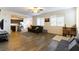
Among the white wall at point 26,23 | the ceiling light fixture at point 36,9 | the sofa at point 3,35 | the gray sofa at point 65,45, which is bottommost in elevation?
the gray sofa at point 65,45

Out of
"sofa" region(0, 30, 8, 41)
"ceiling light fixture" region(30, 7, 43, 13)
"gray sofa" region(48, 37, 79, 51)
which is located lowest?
"gray sofa" region(48, 37, 79, 51)

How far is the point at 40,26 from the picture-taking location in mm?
2139

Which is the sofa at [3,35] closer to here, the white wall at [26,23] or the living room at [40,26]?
the living room at [40,26]

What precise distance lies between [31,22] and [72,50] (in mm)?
919

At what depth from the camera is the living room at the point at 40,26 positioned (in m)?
2.01

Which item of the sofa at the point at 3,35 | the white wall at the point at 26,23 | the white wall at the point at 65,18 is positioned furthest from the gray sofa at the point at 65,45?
the sofa at the point at 3,35

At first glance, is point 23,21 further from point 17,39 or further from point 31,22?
point 17,39

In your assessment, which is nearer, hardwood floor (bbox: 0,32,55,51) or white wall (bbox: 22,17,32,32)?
hardwood floor (bbox: 0,32,55,51)

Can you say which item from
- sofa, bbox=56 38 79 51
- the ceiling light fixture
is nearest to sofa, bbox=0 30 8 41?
the ceiling light fixture

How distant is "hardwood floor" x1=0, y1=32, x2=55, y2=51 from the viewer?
197 cm

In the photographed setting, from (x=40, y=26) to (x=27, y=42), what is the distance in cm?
39

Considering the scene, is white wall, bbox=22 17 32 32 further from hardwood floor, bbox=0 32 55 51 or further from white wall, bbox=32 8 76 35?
white wall, bbox=32 8 76 35

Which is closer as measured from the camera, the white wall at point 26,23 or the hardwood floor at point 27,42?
the hardwood floor at point 27,42
